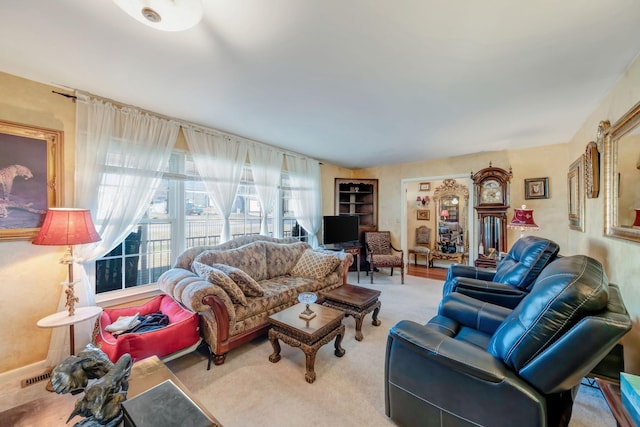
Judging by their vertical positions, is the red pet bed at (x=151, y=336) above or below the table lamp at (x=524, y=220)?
below

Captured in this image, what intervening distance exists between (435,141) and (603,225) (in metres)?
2.07

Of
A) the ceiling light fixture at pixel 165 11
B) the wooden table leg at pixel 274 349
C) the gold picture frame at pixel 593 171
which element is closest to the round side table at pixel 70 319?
the wooden table leg at pixel 274 349

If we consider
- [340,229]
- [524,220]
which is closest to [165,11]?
[340,229]

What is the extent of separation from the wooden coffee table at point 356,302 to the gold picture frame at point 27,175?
2.80 meters

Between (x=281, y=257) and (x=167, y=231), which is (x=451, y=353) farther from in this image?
(x=167, y=231)

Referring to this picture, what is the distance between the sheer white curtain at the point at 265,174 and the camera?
3.70m

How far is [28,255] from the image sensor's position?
2.00 meters

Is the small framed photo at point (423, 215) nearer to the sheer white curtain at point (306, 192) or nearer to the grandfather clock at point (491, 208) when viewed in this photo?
the grandfather clock at point (491, 208)

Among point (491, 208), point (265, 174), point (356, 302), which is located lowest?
point (356, 302)

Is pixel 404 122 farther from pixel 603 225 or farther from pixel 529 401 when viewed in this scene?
pixel 529 401

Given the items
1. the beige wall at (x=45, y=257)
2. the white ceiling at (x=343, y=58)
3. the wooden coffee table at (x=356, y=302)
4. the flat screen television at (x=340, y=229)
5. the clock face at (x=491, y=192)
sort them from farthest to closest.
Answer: the flat screen television at (x=340, y=229)
the clock face at (x=491, y=192)
the wooden coffee table at (x=356, y=302)
the beige wall at (x=45, y=257)
the white ceiling at (x=343, y=58)

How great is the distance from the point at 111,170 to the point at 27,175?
548 mm

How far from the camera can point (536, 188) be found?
12.8 ft

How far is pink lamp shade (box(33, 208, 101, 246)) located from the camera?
1801 millimetres
